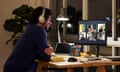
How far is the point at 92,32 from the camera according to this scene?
149 inches

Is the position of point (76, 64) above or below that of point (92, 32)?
below

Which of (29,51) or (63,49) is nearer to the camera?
(29,51)

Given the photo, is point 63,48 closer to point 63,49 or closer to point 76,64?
point 63,49

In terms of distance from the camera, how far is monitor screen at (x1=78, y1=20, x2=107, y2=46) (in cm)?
367

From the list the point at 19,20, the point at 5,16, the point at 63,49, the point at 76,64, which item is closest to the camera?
the point at 76,64

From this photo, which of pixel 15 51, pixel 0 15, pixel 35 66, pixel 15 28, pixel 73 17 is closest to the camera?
pixel 15 51

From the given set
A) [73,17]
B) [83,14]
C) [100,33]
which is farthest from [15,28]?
[100,33]

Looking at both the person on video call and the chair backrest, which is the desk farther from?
the chair backrest

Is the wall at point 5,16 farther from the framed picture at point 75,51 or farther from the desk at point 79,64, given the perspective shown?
the desk at point 79,64

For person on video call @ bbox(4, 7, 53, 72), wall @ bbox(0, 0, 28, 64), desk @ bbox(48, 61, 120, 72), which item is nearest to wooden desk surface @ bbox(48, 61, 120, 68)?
desk @ bbox(48, 61, 120, 72)

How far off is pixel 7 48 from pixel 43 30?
400 centimetres

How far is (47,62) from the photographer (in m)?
3.09

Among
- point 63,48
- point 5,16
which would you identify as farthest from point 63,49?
point 5,16

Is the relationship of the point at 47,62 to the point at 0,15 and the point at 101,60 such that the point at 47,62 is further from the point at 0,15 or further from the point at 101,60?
the point at 0,15
